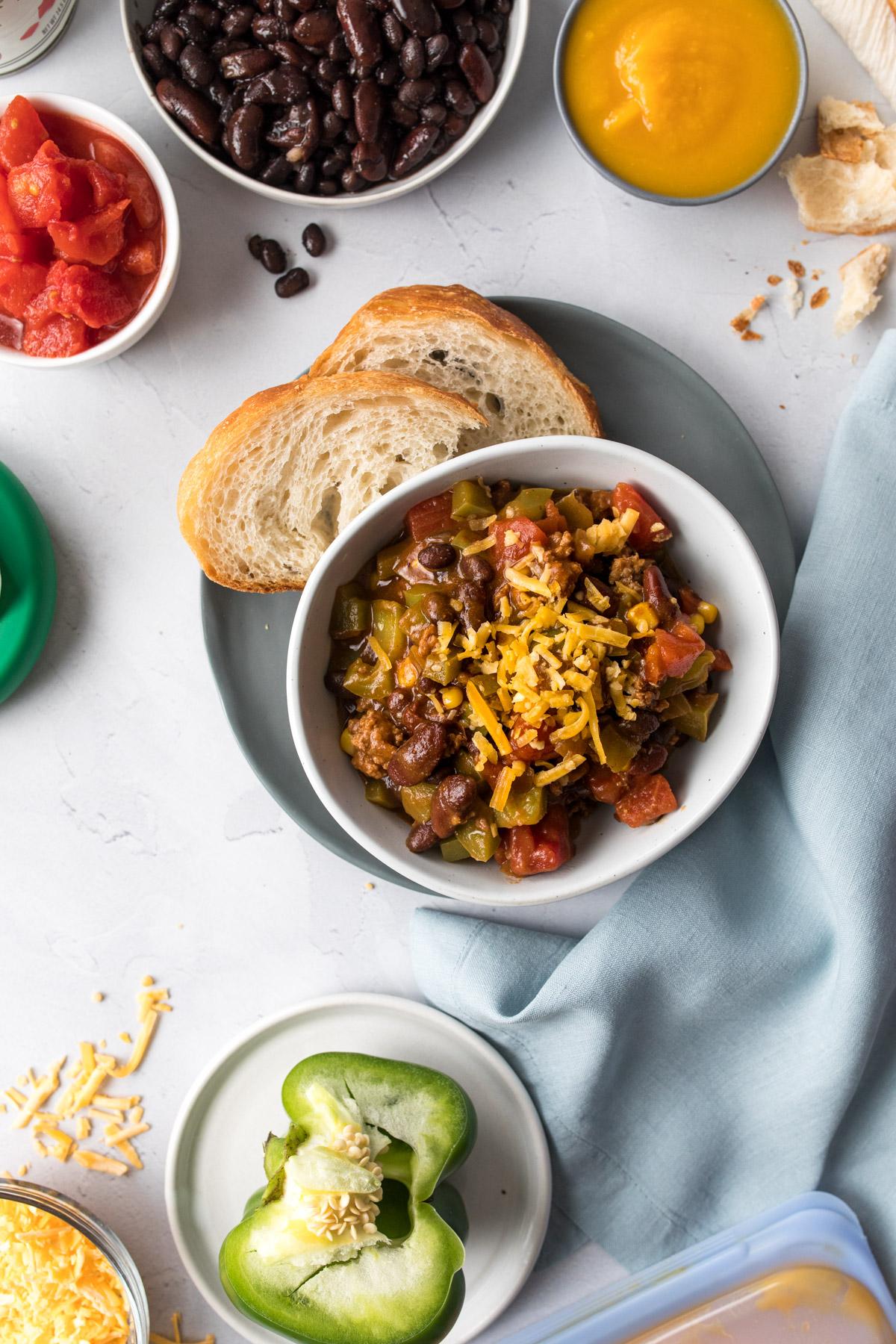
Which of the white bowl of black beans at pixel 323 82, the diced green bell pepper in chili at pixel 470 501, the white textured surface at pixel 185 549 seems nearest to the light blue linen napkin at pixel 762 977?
the white textured surface at pixel 185 549

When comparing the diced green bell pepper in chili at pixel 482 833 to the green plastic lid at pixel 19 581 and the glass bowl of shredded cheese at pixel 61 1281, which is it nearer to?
the green plastic lid at pixel 19 581

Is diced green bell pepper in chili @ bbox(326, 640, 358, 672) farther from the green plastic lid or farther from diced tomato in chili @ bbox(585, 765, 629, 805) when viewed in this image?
the green plastic lid

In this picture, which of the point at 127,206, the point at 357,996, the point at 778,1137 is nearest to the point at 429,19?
the point at 127,206

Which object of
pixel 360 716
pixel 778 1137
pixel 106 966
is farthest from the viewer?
pixel 106 966

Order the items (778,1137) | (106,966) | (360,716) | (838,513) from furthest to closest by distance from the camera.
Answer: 1. (106,966)
2. (778,1137)
3. (838,513)
4. (360,716)

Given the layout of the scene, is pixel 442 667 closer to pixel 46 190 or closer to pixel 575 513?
pixel 575 513

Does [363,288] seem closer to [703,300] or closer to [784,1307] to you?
[703,300]
